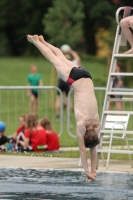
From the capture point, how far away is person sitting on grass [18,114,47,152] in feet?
46.0

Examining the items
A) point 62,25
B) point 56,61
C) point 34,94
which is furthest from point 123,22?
point 62,25

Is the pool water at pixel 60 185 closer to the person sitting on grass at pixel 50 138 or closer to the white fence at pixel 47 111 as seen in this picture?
the person sitting on grass at pixel 50 138

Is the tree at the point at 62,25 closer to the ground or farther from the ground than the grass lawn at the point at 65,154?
farther from the ground

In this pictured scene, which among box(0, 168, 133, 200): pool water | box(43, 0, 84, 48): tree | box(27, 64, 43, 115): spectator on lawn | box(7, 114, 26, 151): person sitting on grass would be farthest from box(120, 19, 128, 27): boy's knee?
box(43, 0, 84, 48): tree

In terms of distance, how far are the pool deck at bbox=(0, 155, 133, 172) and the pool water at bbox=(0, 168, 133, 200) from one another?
559 mm

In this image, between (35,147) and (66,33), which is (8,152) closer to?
(35,147)

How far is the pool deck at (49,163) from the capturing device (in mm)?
11430

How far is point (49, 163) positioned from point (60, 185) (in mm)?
2696

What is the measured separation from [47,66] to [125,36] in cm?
2690

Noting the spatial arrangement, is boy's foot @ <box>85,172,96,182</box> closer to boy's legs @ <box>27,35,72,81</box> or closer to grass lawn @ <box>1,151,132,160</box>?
boy's legs @ <box>27,35,72,81</box>

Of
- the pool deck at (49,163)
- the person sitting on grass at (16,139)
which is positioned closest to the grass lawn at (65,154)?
the person sitting on grass at (16,139)

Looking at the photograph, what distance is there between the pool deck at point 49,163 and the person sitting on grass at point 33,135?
2.98 ft

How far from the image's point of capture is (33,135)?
46.3 ft

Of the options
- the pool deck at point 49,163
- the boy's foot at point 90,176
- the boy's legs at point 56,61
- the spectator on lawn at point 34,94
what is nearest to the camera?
the boy's foot at point 90,176
